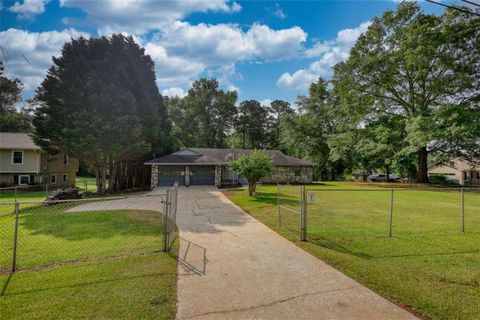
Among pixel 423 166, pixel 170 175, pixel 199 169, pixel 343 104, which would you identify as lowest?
pixel 170 175

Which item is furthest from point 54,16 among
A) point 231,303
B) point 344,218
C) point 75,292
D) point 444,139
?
point 444,139

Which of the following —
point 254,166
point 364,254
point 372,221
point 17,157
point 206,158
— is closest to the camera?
point 364,254

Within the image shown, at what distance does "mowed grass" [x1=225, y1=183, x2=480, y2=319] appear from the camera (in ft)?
14.7

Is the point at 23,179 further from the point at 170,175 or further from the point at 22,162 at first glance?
the point at 170,175

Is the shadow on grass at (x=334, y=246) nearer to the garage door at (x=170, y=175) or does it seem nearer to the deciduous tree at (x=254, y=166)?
the deciduous tree at (x=254, y=166)

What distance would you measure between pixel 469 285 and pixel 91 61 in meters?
23.6

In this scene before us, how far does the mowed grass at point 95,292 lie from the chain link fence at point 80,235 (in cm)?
82

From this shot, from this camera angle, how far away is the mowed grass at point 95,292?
12.8ft

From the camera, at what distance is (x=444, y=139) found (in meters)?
27.2

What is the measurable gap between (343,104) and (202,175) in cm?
1907

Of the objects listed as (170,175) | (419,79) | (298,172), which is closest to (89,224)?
(170,175)

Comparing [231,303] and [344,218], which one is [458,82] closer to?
[344,218]

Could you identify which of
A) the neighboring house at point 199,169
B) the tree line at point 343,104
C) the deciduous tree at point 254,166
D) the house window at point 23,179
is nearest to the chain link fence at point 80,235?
the deciduous tree at point 254,166

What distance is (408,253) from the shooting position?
6.79 m
